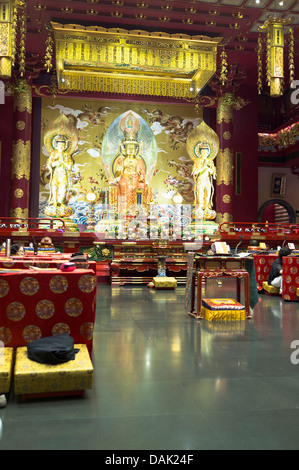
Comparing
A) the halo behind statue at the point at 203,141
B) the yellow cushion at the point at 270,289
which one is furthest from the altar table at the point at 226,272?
the halo behind statue at the point at 203,141

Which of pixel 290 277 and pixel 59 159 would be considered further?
pixel 59 159

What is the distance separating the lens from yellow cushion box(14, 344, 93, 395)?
186 cm

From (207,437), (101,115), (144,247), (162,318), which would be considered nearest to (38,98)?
(101,115)

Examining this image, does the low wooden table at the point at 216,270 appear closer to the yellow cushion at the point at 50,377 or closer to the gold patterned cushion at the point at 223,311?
the gold patterned cushion at the point at 223,311

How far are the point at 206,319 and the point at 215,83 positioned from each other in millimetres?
7923

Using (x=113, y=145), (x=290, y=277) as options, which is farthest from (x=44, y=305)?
(x=113, y=145)

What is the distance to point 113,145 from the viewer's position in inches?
416

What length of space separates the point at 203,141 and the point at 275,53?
11.5 ft

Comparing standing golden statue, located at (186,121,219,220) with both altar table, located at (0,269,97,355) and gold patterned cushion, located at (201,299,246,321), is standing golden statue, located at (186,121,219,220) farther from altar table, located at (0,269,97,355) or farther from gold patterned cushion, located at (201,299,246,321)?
altar table, located at (0,269,97,355)

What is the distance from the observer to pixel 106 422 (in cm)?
166

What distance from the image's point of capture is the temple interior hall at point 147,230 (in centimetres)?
184

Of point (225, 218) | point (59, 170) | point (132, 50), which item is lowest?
point (225, 218)

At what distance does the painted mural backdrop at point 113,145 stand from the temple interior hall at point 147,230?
40 millimetres

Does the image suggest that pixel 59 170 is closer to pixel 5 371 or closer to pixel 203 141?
pixel 203 141
